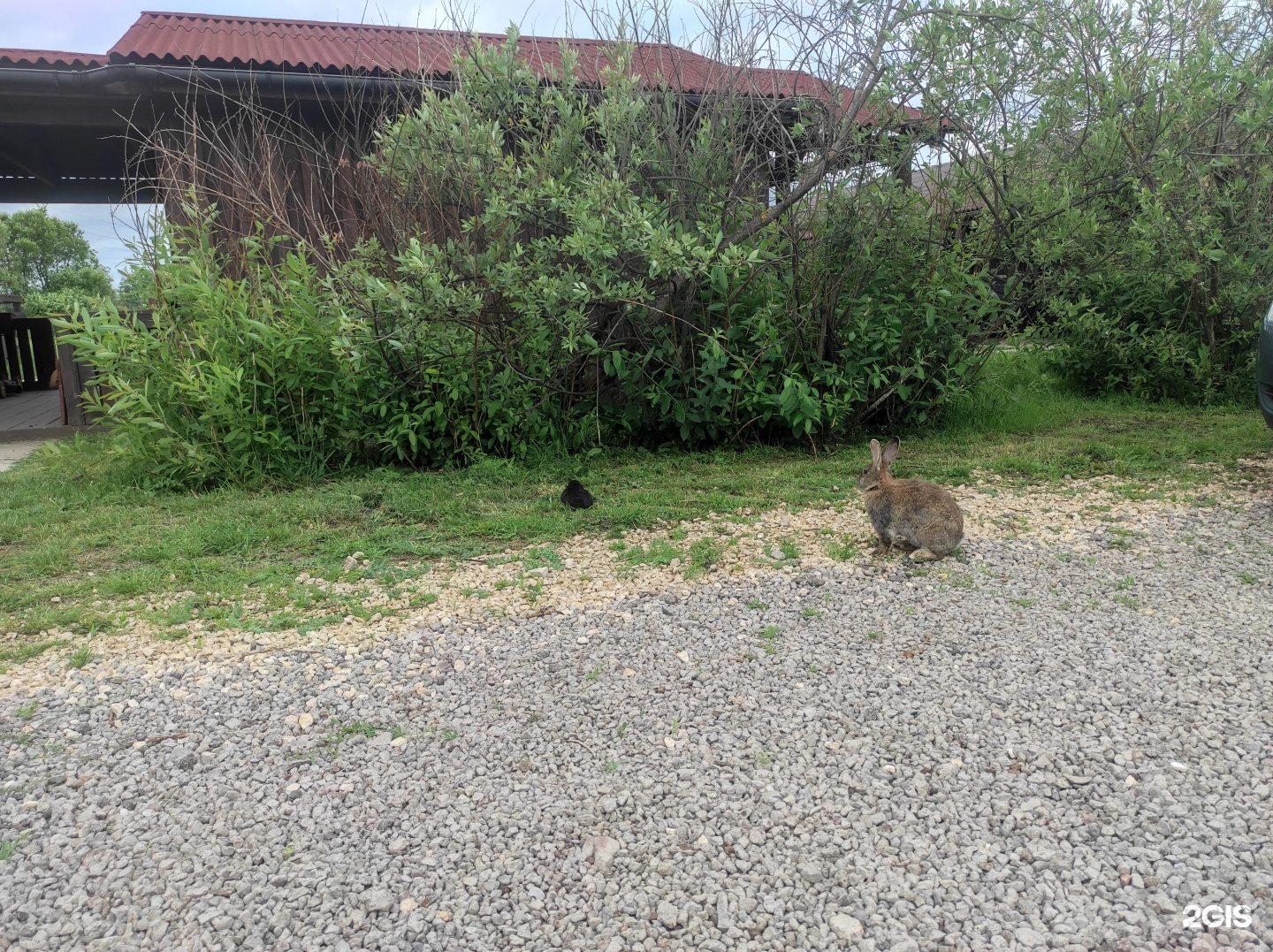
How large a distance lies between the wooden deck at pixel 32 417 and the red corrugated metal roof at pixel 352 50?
3488 mm

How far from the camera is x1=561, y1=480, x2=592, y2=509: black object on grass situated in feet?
16.8

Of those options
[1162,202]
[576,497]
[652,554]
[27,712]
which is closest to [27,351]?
[576,497]

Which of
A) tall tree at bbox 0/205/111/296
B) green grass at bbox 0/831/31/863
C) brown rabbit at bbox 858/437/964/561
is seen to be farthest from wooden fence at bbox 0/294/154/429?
tall tree at bbox 0/205/111/296

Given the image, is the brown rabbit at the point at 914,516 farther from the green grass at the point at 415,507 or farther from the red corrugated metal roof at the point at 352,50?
the red corrugated metal roof at the point at 352,50

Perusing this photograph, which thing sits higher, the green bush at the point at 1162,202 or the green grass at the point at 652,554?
the green bush at the point at 1162,202

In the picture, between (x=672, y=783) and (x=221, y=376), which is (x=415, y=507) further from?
(x=672, y=783)

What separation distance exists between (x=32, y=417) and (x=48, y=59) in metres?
3.99

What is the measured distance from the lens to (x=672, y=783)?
240cm

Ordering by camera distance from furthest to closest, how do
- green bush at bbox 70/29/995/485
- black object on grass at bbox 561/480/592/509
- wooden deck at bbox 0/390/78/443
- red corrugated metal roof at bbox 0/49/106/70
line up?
wooden deck at bbox 0/390/78/443, red corrugated metal roof at bbox 0/49/106/70, green bush at bbox 70/29/995/485, black object on grass at bbox 561/480/592/509

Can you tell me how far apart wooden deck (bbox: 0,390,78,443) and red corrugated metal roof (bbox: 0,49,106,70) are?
3.14 meters

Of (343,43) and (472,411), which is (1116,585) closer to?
(472,411)

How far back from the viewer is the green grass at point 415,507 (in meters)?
3.90

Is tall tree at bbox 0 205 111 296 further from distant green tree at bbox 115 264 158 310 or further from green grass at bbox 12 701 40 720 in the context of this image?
green grass at bbox 12 701 40 720

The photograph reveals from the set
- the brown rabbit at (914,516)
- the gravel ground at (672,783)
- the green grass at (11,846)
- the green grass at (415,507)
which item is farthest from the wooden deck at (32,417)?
the brown rabbit at (914,516)
